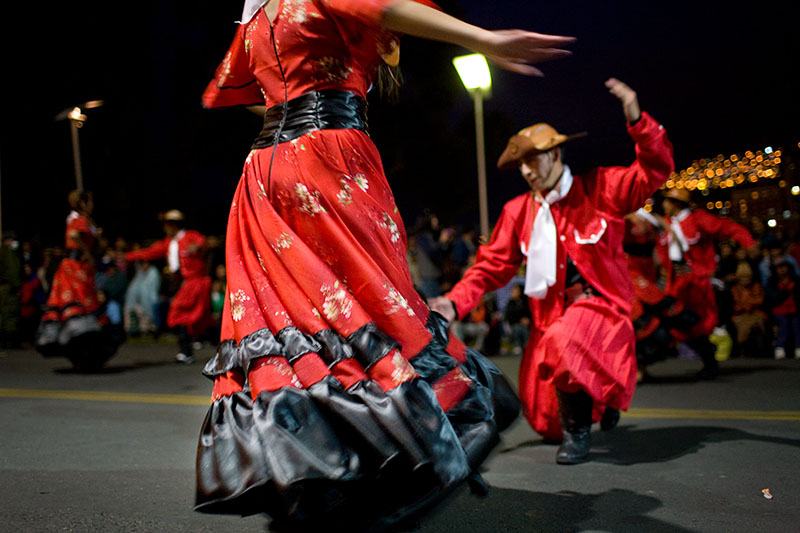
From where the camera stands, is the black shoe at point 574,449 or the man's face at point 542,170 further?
the man's face at point 542,170

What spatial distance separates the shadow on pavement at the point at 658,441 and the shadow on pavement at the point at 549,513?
770 mm

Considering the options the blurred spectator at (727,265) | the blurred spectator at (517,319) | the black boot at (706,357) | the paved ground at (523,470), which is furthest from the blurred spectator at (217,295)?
the blurred spectator at (727,265)

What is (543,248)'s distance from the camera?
4.23 meters

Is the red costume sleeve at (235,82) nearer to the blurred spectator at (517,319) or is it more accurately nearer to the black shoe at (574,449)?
the black shoe at (574,449)

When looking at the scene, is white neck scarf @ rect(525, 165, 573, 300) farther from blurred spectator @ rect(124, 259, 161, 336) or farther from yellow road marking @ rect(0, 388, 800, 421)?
blurred spectator @ rect(124, 259, 161, 336)

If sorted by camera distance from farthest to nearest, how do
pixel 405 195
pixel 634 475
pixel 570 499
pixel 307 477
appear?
pixel 405 195 < pixel 634 475 < pixel 570 499 < pixel 307 477

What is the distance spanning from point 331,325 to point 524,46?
0.94m

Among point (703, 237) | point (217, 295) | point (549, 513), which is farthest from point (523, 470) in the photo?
point (217, 295)

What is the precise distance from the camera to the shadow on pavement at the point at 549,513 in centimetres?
290

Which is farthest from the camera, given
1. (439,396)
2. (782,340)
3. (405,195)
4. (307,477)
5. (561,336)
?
(405,195)

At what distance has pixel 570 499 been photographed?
10.8 feet

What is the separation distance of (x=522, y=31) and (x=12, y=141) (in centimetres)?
2201

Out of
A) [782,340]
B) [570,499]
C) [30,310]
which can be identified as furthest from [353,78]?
[30,310]

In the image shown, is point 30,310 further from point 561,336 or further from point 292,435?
point 292,435
